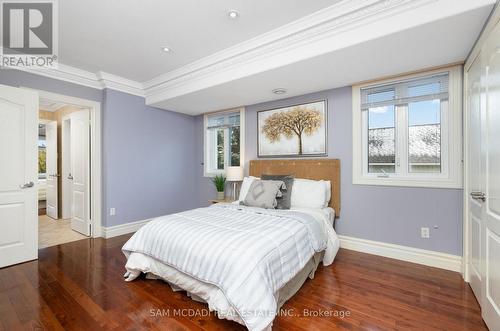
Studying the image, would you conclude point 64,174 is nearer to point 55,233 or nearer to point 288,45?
point 55,233

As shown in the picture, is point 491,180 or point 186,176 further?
point 186,176

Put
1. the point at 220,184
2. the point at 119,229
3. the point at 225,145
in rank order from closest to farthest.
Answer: the point at 119,229 < the point at 220,184 < the point at 225,145

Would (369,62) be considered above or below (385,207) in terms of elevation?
above

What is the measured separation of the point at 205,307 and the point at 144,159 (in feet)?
10.1

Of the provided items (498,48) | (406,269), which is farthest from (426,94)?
(406,269)

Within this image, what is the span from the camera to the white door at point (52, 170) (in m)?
5.05

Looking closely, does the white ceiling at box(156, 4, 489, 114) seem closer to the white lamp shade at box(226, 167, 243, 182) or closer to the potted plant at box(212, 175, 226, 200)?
the white lamp shade at box(226, 167, 243, 182)

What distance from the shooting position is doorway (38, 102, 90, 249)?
12.6 feet

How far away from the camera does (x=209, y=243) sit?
1.80m

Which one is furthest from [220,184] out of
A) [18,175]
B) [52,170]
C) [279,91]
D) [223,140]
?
[52,170]

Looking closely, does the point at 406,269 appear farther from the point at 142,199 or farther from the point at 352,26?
the point at 142,199

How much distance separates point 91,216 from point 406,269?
449cm

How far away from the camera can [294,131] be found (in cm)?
371

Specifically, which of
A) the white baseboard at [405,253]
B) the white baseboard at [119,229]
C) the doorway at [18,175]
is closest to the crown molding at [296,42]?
the doorway at [18,175]
